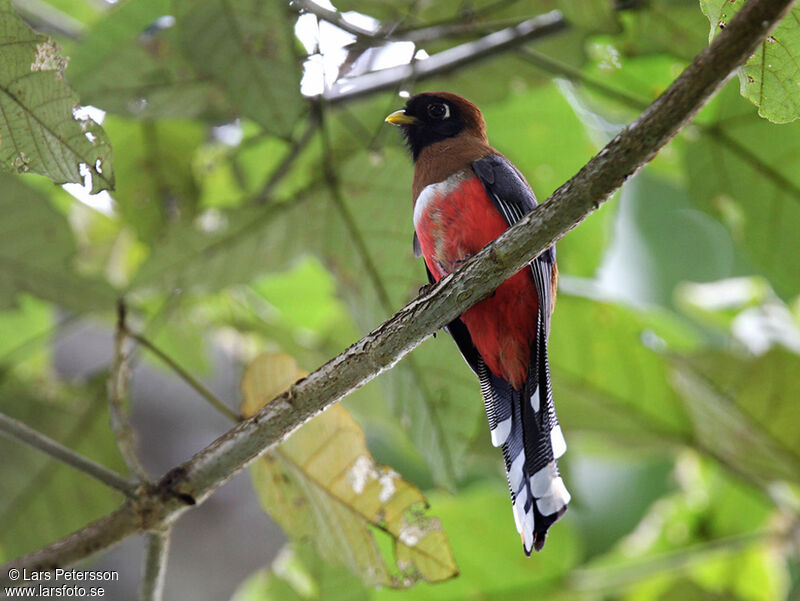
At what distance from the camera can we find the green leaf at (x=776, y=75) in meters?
1.03

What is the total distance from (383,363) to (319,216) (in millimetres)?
1109

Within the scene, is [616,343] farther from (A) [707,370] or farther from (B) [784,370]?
(B) [784,370]

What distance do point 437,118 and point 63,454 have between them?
0.88 m

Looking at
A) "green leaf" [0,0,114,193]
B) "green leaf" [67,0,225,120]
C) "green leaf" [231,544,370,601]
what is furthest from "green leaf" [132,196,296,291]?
"green leaf" [0,0,114,193]

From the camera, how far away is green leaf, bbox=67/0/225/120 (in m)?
2.17

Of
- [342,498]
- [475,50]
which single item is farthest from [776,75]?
[475,50]

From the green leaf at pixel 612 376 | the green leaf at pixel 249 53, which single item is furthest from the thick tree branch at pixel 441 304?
the green leaf at pixel 612 376

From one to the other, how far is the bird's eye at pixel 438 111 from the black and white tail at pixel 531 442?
37cm

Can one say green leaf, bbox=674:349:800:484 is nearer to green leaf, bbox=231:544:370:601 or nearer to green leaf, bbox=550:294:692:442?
green leaf, bbox=550:294:692:442

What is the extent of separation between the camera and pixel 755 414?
2.39 m

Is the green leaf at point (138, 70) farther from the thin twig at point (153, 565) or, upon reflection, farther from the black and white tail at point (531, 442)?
the black and white tail at point (531, 442)

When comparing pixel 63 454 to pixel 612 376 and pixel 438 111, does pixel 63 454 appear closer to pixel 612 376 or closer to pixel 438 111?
pixel 438 111

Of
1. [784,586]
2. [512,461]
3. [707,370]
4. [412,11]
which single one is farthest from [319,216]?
[784,586]

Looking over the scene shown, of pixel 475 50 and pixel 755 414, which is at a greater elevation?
pixel 475 50
